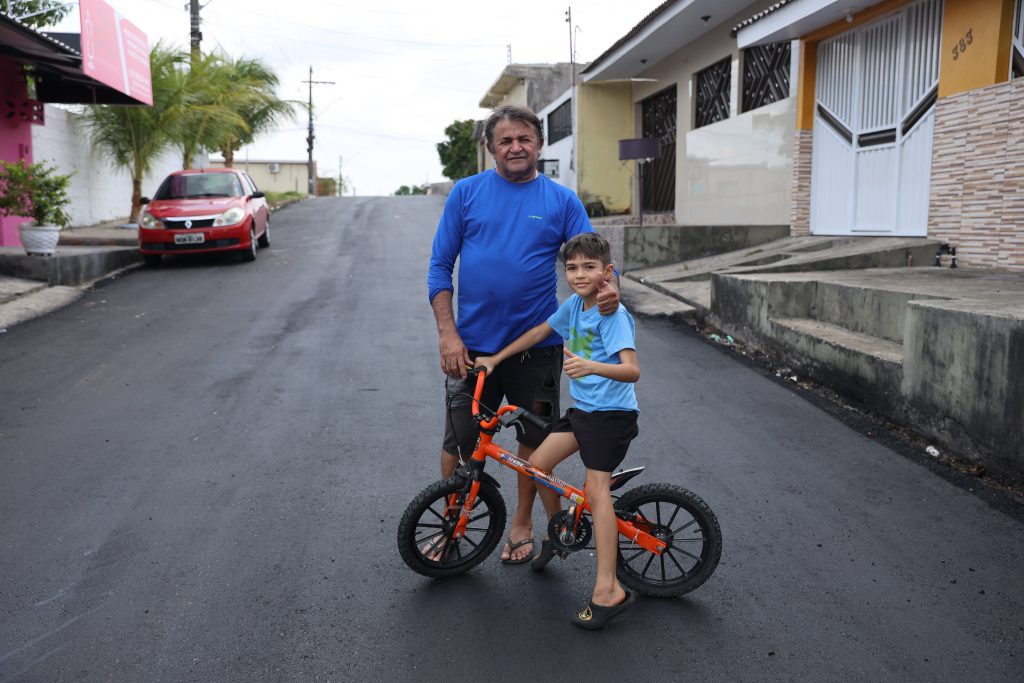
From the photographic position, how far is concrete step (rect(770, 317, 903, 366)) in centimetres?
619

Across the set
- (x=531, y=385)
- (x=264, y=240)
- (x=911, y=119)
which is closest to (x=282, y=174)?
(x=264, y=240)

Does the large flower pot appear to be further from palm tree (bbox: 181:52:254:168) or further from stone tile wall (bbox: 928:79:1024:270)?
stone tile wall (bbox: 928:79:1024:270)

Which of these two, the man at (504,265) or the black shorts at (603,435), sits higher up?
the man at (504,265)

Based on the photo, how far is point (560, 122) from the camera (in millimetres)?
28781

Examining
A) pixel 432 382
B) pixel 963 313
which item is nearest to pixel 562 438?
pixel 963 313

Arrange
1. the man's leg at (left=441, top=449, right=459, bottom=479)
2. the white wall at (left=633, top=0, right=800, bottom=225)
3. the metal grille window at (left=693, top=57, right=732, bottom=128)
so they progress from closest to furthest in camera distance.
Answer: the man's leg at (left=441, top=449, right=459, bottom=479), the white wall at (left=633, top=0, right=800, bottom=225), the metal grille window at (left=693, top=57, right=732, bottom=128)

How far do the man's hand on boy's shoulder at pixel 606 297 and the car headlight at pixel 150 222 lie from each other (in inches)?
511

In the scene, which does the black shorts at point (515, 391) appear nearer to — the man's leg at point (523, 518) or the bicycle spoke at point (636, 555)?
the man's leg at point (523, 518)

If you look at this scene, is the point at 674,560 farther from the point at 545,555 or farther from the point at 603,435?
the point at 603,435

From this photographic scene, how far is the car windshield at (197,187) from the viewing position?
15.5 metres

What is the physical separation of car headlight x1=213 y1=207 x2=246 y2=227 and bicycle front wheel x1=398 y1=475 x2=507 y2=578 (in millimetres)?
12008

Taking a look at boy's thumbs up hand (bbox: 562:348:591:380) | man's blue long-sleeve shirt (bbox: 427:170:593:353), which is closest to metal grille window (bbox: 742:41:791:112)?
man's blue long-sleeve shirt (bbox: 427:170:593:353)

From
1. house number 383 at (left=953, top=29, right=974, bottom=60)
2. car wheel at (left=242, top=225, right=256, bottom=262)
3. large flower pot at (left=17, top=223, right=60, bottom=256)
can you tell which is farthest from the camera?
car wheel at (left=242, top=225, right=256, bottom=262)

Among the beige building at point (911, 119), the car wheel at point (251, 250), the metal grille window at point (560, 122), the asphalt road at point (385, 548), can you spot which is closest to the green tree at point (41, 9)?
the car wheel at point (251, 250)
